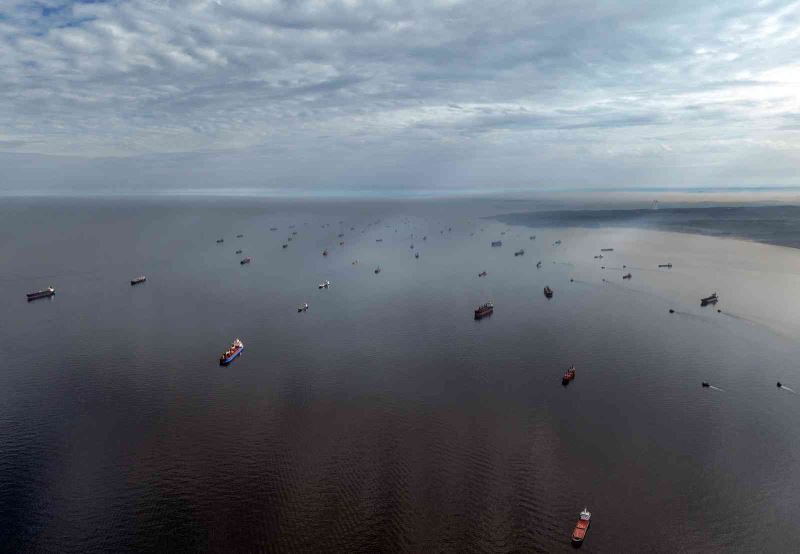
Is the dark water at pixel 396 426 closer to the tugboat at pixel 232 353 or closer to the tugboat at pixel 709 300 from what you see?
the tugboat at pixel 232 353

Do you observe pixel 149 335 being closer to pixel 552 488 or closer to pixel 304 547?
pixel 304 547

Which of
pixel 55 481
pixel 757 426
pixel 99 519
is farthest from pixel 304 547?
pixel 757 426

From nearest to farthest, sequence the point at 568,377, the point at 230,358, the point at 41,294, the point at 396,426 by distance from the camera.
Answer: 1. the point at 396,426
2. the point at 568,377
3. the point at 230,358
4. the point at 41,294

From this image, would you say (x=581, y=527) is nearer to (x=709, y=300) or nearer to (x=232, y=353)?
(x=232, y=353)

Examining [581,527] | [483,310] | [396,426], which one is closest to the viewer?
[581,527]

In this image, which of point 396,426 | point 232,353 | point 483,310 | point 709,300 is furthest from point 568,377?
point 709,300
